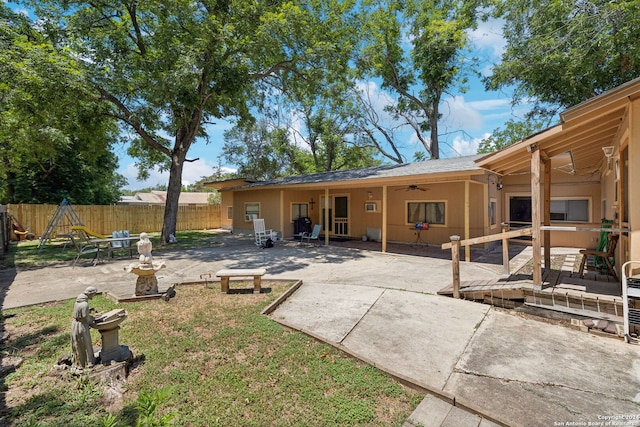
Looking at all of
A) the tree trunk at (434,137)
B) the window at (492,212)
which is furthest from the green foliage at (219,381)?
the tree trunk at (434,137)

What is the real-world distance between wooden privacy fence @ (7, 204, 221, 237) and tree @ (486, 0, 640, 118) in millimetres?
19193

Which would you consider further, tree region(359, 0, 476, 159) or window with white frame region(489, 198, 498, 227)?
tree region(359, 0, 476, 159)

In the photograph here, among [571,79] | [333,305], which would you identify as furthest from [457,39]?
[333,305]

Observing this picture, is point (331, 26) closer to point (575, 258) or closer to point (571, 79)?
point (571, 79)

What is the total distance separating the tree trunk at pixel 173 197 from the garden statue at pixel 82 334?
10411 millimetres

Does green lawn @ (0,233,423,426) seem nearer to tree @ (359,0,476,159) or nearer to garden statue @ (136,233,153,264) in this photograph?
garden statue @ (136,233,153,264)

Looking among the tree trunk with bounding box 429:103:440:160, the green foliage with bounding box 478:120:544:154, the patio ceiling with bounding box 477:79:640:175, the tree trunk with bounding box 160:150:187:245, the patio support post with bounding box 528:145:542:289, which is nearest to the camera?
the patio ceiling with bounding box 477:79:640:175

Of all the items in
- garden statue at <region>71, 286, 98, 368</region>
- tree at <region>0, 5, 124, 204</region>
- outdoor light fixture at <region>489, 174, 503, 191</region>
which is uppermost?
tree at <region>0, 5, 124, 204</region>

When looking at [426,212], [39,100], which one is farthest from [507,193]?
A: [39,100]

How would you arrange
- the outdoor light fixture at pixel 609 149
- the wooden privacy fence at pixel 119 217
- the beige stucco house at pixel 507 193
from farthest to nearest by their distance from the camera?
the wooden privacy fence at pixel 119 217
the outdoor light fixture at pixel 609 149
the beige stucco house at pixel 507 193

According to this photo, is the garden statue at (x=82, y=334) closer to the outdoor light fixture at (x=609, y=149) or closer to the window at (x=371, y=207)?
the outdoor light fixture at (x=609, y=149)

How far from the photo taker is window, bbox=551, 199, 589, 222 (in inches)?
380

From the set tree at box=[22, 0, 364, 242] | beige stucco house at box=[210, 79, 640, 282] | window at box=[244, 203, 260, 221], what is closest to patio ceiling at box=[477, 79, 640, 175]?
beige stucco house at box=[210, 79, 640, 282]

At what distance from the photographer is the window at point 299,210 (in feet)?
46.1
